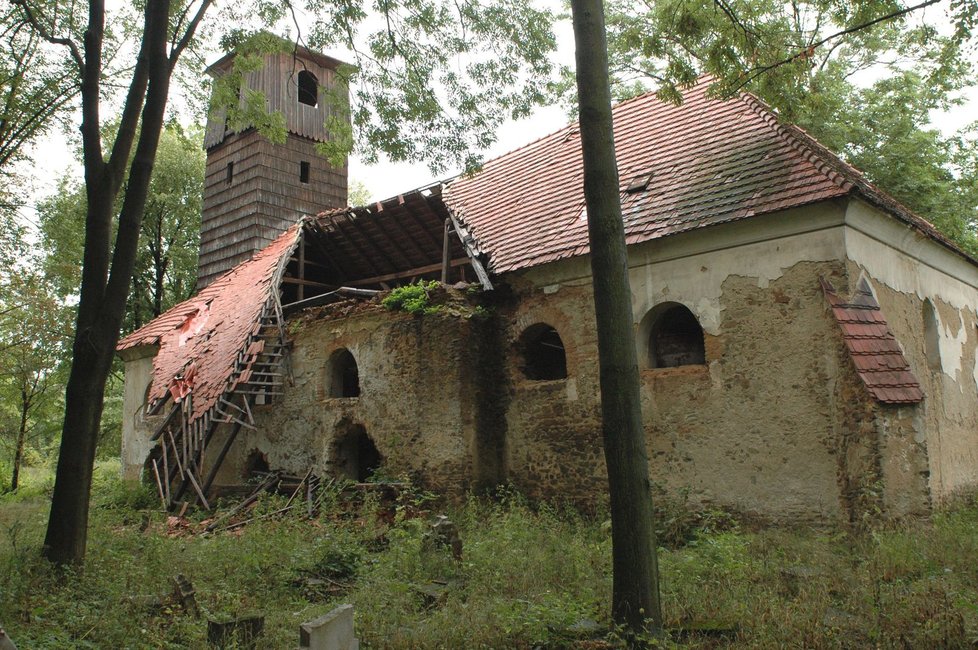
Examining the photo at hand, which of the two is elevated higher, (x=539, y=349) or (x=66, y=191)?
(x=66, y=191)

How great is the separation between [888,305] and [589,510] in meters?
4.96

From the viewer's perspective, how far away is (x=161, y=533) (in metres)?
10.4

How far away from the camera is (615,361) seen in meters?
5.15

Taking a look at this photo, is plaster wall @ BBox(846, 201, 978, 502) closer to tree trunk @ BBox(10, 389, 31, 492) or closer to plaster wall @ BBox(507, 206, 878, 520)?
plaster wall @ BBox(507, 206, 878, 520)

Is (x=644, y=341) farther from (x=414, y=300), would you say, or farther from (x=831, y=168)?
(x=414, y=300)

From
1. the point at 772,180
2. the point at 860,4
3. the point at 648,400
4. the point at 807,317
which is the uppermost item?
the point at 860,4

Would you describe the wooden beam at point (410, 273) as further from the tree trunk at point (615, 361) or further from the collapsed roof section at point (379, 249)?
the tree trunk at point (615, 361)

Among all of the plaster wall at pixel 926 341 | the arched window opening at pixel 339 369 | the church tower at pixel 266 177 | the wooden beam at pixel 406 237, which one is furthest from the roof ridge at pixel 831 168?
the church tower at pixel 266 177

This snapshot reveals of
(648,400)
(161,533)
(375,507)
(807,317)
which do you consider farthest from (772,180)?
(161,533)

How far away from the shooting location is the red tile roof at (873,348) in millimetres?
8094

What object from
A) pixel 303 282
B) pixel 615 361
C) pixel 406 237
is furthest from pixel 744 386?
pixel 303 282

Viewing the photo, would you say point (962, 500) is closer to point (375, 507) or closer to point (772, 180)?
point (772, 180)

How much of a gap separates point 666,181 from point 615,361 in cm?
652

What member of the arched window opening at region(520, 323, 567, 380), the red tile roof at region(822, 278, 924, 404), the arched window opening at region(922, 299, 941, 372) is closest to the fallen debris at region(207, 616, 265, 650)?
the red tile roof at region(822, 278, 924, 404)
